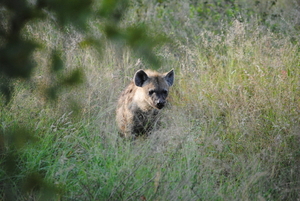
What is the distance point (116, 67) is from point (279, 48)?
2676 millimetres

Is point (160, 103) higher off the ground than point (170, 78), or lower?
lower

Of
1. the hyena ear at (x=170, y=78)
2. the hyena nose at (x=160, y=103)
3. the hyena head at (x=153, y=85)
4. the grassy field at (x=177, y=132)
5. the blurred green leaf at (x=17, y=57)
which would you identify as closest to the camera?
the blurred green leaf at (x=17, y=57)

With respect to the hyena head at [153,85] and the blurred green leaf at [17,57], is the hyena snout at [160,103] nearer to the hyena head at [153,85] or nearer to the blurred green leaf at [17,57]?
the hyena head at [153,85]

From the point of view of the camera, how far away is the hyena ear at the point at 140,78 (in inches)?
236

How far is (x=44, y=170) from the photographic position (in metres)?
4.16

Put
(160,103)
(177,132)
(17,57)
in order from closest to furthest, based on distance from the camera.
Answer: (17,57) → (177,132) → (160,103)

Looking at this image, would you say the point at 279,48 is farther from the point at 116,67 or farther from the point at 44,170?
the point at 44,170

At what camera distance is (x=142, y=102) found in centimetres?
601

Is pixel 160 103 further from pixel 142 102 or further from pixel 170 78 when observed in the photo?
pixel 170 78

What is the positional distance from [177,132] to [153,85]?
5.09 feet

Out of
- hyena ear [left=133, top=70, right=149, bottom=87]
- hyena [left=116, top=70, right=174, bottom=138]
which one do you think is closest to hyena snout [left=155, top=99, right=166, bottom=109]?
hyena [left=116, top=70, right=174, bottom=138]

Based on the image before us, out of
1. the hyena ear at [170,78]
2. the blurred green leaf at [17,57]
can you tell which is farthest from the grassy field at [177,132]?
the hyena ear at [170,78]

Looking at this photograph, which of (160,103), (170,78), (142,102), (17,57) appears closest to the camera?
(17,57)

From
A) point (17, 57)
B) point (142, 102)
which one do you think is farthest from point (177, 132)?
point (17, 57)
